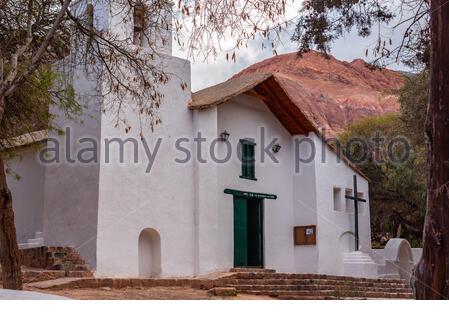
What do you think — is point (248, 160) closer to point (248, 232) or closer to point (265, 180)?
point (265, 180)

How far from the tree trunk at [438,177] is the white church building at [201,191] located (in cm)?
559

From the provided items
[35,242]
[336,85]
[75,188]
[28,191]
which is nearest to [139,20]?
[336,85]

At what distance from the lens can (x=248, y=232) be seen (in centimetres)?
1377

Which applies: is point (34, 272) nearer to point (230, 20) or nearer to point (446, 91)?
point (230, 20)

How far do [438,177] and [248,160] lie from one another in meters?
7.83

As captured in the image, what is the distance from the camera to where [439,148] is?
6.12m

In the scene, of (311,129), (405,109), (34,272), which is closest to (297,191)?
(311,129)

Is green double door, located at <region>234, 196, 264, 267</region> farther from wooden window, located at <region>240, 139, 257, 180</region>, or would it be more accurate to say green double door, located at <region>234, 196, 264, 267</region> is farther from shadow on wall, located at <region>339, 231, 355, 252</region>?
shadow on wall, located at <region>339, 231, 355, 252</region>

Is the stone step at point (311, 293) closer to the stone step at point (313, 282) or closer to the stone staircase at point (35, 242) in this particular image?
the stone step at point (313, 282)

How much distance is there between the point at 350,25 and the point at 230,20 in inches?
76.0

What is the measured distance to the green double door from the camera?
519 inches

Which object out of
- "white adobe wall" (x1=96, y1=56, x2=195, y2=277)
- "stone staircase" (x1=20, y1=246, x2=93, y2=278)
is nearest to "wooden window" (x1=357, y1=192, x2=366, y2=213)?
"white adobe wall" (x1=96, y1=56, x2=195, y2=277)

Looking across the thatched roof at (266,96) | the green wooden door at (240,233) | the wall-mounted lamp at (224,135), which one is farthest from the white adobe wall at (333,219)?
the wall-mounted lamp at (224,135)

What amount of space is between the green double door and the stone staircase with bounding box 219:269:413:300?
2.13 ft
